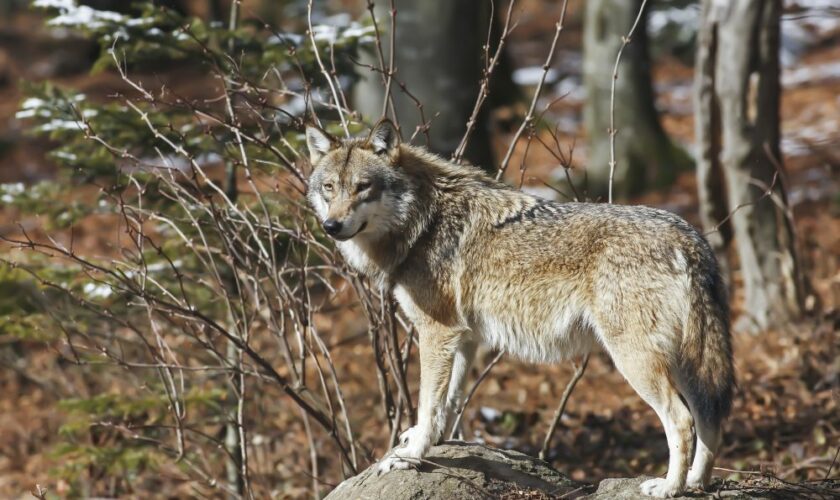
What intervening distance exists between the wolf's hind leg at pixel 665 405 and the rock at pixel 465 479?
21.3 inches

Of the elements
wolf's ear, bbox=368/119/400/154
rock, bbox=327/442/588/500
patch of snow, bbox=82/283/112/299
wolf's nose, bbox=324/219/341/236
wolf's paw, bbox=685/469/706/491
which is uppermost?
wolf's ear, bbox=368/119/400/154

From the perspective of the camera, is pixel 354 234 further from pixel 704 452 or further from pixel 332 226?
pixel 704 452

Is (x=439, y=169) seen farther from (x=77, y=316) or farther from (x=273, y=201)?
(x=77, y=316)

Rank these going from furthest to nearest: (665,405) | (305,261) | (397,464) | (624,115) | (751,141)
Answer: (624,115)
(751,141)
(305,261)
(397,464)
(665,405)

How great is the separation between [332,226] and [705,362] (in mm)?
2147

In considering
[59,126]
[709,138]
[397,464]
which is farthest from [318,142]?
[709,138]

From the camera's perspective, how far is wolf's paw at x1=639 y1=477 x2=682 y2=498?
17.4ft

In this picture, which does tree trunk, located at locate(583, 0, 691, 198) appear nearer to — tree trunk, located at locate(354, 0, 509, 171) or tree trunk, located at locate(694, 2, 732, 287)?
tree trunk, located at locate(354, 0, 509, 171)

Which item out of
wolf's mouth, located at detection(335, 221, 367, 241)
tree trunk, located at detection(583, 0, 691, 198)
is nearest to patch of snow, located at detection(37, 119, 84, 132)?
wolf's mouth, located at detection(335, 221, 367, 241)

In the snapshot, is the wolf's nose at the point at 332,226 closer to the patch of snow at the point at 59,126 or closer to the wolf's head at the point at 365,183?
the wolf's head at the point at 365,183

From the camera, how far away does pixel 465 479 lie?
17.9 feet

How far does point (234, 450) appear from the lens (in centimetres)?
855

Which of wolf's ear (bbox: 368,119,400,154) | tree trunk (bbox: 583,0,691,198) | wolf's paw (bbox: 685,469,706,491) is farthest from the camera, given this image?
tree trunk (bbox: 583,0,691,198)

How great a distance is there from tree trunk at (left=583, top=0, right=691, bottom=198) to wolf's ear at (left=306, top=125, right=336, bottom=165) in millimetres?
9280
